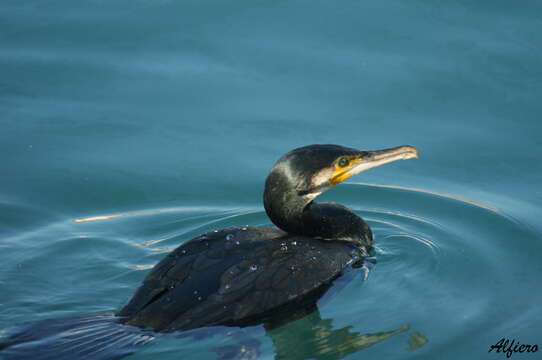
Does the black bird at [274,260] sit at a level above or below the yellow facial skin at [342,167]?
below

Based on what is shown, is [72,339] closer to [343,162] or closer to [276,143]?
[343,162]

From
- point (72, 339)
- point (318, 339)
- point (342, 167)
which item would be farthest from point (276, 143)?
point (72, 339)

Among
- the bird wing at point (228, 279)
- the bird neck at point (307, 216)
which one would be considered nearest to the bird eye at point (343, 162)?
the bird neck at point (307, 216)

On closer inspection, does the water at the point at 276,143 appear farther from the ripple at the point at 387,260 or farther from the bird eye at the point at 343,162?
the bird eye at the point at 343,162

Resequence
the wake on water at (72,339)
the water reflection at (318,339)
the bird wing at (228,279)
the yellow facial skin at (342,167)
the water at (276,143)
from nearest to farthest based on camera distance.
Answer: the wake on water at (72,339), the water reflection at (318,339), the bird wing at (228,279), the water at (276,143), the yellow facial skin at (342,167)

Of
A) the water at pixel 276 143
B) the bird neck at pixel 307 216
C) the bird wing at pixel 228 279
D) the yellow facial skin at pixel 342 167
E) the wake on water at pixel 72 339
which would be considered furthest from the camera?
the yellow facial skin at pixel 342 167

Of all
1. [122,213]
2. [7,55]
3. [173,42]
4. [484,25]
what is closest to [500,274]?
[122,213]

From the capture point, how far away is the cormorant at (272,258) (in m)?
5.58

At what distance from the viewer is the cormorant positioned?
5578 mm

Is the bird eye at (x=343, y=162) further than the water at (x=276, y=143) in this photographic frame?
Yes

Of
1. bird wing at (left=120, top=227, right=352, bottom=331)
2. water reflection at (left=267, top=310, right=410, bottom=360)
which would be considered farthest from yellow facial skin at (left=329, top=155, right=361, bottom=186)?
water reflection at (left=267, top=310, right=410, bottom=360)

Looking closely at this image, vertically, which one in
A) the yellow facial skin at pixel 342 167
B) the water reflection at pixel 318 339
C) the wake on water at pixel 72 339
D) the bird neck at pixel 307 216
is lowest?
the water reflection at pixel 318 339

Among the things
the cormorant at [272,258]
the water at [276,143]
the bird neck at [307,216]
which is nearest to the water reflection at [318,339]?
the water at [276,143]

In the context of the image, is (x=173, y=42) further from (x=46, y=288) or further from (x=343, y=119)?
(x=46, y=288)
